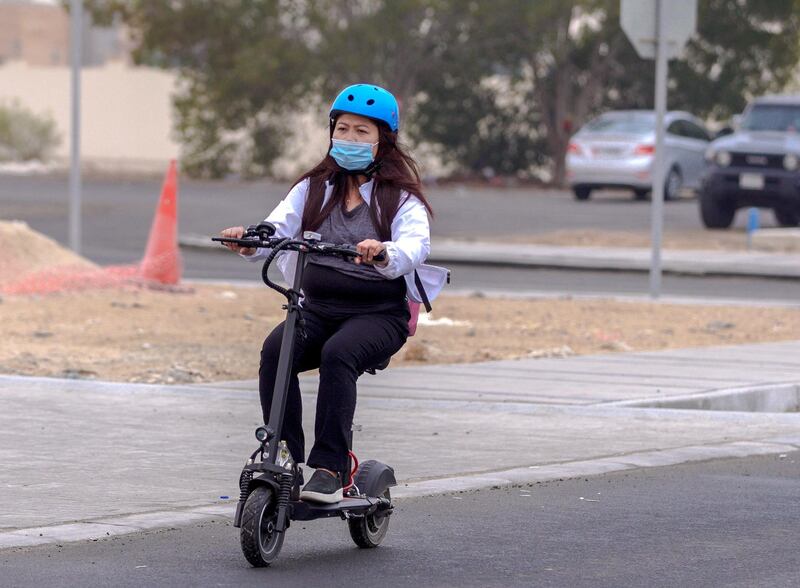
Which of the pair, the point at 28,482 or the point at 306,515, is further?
the point at 28,482

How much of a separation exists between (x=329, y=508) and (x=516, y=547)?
2.56ft

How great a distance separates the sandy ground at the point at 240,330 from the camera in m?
11.6

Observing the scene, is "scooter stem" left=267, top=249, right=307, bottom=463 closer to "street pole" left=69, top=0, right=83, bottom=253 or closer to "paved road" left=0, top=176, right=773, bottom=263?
"street pole" left=69, top=0, right=83, bottom=253

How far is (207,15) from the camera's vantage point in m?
38.6

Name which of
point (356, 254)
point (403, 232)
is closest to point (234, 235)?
point (356, 254)

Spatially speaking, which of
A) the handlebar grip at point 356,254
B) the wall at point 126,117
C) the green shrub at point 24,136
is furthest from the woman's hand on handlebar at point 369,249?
the wall at point 126,117

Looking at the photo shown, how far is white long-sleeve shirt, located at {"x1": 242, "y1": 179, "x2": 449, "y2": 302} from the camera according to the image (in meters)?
6.46

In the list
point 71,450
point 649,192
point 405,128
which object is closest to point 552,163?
point 405,128

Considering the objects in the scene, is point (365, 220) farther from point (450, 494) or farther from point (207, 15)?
point (207, 15)

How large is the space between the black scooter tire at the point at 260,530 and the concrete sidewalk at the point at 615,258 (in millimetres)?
14827

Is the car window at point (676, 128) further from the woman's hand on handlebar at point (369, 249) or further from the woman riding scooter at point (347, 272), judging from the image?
the woman's hand on handlebar at point (369, 249)

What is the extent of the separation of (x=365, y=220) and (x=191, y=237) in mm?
16943

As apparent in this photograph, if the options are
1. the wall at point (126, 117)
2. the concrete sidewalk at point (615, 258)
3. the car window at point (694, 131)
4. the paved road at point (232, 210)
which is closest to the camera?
the concrete sidewalk at point (615, 258)

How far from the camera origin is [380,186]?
263 inches
